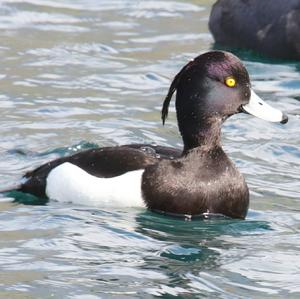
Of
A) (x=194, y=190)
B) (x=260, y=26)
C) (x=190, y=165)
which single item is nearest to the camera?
(x=194, y=190)

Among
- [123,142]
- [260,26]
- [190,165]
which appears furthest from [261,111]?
[260,26]

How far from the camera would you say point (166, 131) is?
11328 mm

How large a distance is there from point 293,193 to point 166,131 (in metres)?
1.90

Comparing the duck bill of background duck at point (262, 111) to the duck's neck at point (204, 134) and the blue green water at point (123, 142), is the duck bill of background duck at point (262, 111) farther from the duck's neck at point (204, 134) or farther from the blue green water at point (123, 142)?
the blue green water at point (123, 142)

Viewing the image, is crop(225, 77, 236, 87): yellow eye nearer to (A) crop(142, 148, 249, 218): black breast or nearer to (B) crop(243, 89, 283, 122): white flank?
(B) crop(243, 89, 283, 122): white flank

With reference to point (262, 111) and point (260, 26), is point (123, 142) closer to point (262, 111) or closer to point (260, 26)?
point (262, 111)

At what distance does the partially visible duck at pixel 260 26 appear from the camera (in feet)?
45.2

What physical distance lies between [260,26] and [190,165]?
5284mm

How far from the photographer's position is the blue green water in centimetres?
770

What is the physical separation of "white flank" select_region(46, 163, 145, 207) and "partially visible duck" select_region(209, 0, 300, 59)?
5021mm

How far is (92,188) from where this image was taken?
29.7 ft

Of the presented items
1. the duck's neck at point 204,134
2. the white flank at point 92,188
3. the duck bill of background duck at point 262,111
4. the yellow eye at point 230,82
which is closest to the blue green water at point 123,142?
the white flank at point 92,188

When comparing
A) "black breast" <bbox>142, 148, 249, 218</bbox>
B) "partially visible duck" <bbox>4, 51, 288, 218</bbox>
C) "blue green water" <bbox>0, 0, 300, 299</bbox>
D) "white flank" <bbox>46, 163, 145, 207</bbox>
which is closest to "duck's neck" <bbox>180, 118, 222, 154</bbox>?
"partially visible duck" <bbox>4, 51, 288, 218</bbox>

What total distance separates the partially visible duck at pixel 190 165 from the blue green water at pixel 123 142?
0.11 metres
